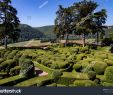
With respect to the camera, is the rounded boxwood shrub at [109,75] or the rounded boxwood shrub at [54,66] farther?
the rounded boxwood shrub at [54,66]

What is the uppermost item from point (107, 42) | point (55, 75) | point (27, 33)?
point (27, 33)

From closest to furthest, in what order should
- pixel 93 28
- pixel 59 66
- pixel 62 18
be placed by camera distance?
1. pixel 59 66
2. pixel 62 18
3. pixel 93 28

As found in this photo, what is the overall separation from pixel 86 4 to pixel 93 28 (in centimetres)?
440

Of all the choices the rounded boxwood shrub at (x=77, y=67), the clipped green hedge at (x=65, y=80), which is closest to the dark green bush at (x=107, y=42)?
the rounded boxwood shrub at (x=77, y=67)

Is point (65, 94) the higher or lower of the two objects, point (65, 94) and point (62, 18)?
the lower

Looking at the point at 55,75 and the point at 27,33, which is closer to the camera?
the point at 55,75

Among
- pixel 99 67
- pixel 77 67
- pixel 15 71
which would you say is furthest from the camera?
pixel 77 67

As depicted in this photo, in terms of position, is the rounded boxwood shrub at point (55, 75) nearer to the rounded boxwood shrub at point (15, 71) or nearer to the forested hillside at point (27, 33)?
the forested hillside at point (27, 33)

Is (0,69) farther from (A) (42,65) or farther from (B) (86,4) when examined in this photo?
(B) (86,4)

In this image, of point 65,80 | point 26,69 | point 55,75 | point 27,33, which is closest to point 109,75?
point 65,80

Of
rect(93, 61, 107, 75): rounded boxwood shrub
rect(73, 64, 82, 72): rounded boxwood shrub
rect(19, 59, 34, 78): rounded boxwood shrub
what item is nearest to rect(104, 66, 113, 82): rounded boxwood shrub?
rect(93, 61, 107, 75): rounded boxwood shrub

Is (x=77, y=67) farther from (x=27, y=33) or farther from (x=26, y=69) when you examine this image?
(x=27, y=33)

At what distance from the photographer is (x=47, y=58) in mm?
15516

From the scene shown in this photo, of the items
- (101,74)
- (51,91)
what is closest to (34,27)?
(51,91)
